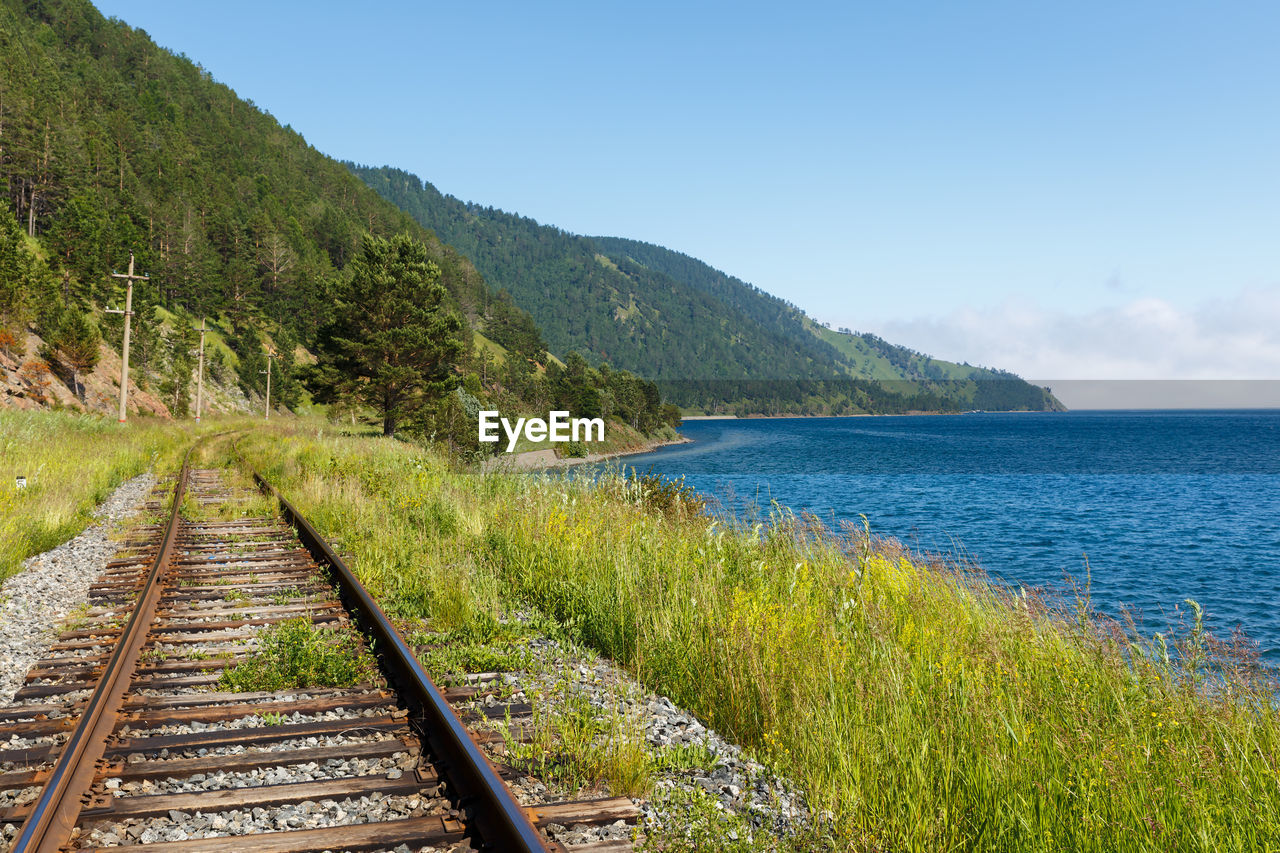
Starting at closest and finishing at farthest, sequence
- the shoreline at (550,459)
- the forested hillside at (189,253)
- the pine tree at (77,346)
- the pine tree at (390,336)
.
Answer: the shoreline at (550,459), the pine tree at (390,336), the forested hillside at (189,253), the pine tree at (77,346)

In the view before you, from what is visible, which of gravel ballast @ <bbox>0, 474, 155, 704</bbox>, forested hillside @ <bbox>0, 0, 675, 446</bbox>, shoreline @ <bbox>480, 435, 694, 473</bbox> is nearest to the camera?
gravel ballast @ <bbox>0, 474, 155, 704</bbox>

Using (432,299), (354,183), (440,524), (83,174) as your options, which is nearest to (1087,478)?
(432,299)

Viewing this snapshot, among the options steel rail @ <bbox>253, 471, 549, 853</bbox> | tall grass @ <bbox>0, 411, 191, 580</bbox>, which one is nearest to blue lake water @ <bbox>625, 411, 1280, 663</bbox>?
steel rail @ <bbox>253, 471, 549, 853</bbox>

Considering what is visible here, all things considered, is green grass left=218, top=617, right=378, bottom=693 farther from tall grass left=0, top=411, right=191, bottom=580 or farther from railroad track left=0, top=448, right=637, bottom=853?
tall grass left=0, top=411, right=191, bottom=580

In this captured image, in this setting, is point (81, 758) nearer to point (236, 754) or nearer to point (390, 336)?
point (236, 754)

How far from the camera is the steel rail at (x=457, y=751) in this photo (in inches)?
111

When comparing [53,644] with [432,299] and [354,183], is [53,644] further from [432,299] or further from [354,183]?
[354,183]

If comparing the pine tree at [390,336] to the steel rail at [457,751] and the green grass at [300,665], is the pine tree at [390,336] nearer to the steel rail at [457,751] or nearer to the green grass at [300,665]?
the green grass at [300,665]

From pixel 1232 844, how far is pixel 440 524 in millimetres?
8943

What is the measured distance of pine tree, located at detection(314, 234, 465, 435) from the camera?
139 feet

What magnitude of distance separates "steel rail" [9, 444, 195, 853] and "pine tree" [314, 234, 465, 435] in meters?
38.8

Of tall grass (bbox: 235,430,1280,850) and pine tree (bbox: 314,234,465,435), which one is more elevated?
pine tree (bbox: 314,234,465,435)

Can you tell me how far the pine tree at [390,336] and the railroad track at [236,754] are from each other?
3802 centimetres

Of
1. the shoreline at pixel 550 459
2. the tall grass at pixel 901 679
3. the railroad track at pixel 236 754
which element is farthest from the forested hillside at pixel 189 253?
the railroad track at pixel 236 754
